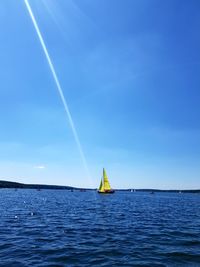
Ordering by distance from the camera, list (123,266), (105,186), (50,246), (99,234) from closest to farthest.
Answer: (123,266), (50,246), (99,234), (105,186)

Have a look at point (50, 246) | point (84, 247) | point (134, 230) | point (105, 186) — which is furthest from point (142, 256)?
point (105, 186)

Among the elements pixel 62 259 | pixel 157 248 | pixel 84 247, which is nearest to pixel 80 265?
pixel 62 259

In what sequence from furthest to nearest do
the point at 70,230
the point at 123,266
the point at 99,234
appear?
the point at 70,230 → the point at 99,234 → the point at 123,266

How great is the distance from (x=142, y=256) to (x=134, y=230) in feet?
34.4

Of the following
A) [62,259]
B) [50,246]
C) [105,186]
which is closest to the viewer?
[62,259]

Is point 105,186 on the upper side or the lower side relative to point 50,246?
upper

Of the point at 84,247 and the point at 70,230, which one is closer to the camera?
the point at 84,247

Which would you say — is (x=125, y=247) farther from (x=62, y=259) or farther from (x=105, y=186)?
(x=105, y=186)

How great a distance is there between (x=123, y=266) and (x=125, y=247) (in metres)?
4.69

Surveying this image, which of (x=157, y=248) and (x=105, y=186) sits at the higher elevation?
(x=105, y=186)

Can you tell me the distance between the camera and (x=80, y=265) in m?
16.2

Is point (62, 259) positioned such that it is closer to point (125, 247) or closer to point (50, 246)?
point (50, 246)

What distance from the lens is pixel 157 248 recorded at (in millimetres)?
20734

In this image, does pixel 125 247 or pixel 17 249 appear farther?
pixel 125 247
